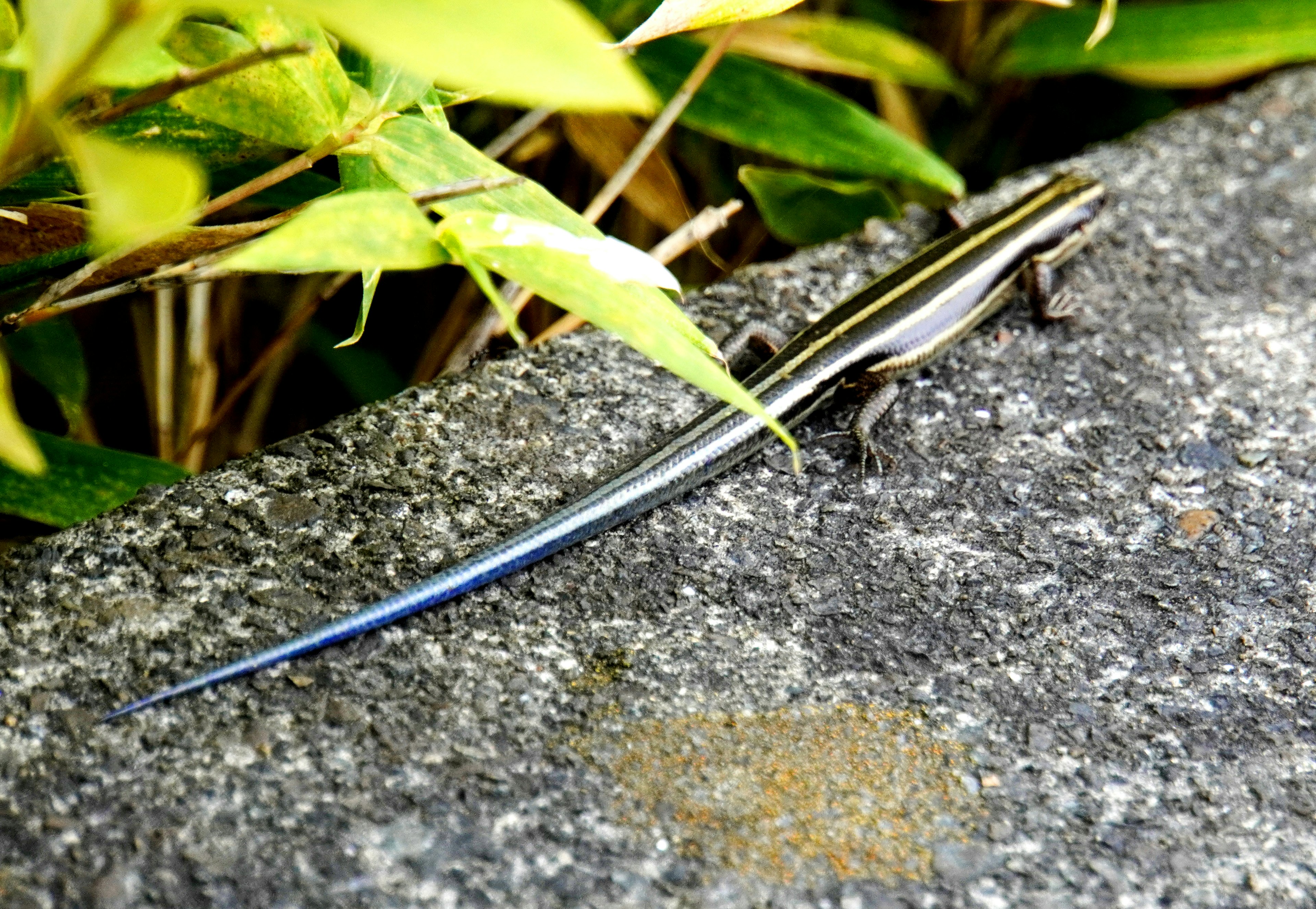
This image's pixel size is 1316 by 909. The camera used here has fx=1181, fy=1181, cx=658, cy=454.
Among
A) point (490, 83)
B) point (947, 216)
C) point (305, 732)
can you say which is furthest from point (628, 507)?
point (947, 216)

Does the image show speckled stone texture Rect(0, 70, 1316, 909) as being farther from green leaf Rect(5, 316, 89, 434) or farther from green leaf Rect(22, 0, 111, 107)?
green leaf Rect(22, 0, 111, 107)

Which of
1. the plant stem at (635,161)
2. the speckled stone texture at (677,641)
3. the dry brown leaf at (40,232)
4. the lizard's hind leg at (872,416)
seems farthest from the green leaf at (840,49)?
the dry brown leaf at (40,232)

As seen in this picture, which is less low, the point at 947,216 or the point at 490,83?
the point at 490,83

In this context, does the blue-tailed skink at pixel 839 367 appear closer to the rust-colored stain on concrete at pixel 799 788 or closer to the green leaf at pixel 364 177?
the rust-colored stain on concrete at pixel 799 788

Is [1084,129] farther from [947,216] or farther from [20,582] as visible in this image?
[20,582]

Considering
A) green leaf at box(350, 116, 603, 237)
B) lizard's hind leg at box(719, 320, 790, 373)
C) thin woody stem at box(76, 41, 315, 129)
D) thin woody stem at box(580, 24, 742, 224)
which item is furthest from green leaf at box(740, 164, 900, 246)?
thin woody stem at box(76, 41, 315, 129)

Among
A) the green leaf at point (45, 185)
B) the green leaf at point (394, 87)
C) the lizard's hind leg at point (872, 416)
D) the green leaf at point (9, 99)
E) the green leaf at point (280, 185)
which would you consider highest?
the green leaf at point (9, 99)
